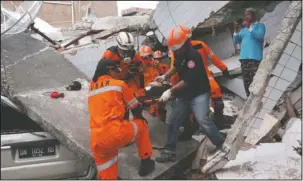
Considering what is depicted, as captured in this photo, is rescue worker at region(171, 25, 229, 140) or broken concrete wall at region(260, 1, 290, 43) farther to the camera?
broken concrete wall at region(260, 1, 290, 43)

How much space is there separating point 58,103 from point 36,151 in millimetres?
1651

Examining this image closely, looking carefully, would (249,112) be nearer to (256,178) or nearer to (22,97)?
(256,178)

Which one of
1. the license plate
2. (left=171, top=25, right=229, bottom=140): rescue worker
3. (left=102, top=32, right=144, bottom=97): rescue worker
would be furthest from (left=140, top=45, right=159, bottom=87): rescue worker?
the license plate

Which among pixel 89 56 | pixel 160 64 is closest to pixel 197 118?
pixel 160 64

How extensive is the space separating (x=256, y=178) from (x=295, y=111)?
1.75 metres

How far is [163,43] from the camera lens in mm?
6121

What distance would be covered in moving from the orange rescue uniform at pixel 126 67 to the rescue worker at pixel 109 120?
26 cm

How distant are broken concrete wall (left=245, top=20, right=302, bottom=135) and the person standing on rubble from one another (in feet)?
1.61

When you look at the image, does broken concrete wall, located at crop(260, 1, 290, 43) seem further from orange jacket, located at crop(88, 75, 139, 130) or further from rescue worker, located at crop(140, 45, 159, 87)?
orange jacket, located at crop(88, 75, 139, 130)

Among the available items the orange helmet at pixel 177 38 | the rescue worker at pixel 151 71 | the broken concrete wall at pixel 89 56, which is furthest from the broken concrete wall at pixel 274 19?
the broken concrete wall at pixel 89 56

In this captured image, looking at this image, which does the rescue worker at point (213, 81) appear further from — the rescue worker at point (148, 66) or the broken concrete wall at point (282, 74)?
the rescue worker at point (148, 66)

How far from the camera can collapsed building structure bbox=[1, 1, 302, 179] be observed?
11.8ft

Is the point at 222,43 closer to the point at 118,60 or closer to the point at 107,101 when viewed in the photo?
the point at 118,60

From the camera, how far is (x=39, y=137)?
3008 millimetres
